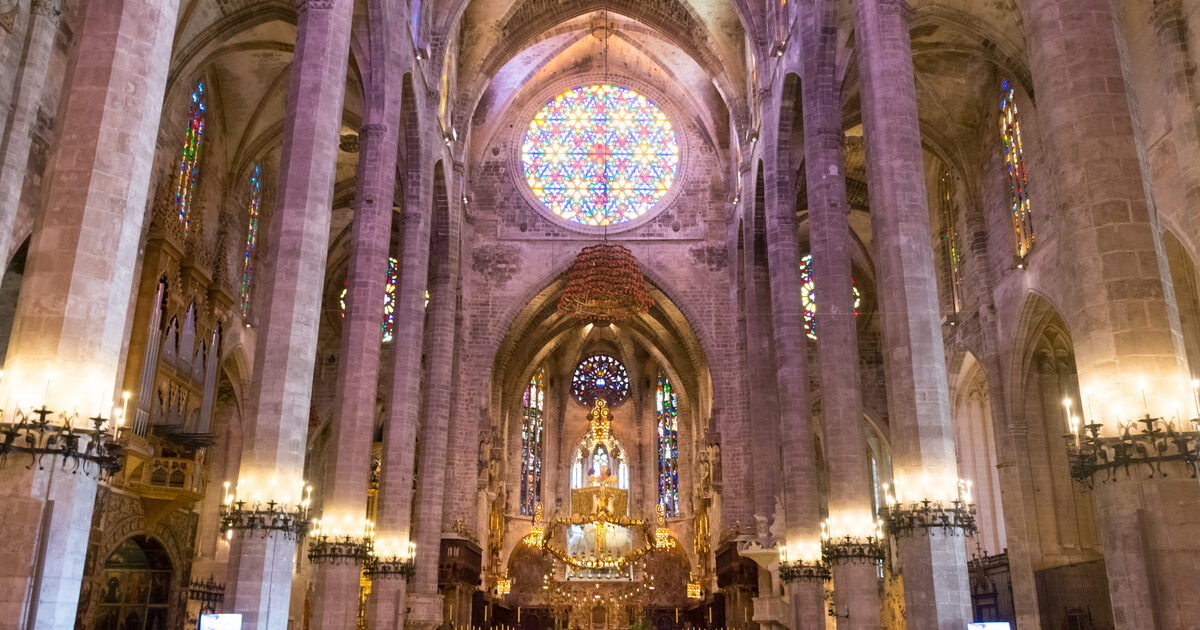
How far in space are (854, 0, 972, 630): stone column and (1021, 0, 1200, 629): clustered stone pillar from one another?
3.35m

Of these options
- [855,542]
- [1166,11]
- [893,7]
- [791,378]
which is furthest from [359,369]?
[1166,11]

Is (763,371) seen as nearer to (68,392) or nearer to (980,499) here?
(980,499)

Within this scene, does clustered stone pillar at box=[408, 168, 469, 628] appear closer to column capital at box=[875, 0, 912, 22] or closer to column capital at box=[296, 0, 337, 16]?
column capital at box=[296, 0, 337, 16]

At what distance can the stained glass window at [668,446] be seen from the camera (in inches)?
1701

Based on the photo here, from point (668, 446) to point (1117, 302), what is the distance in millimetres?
36304

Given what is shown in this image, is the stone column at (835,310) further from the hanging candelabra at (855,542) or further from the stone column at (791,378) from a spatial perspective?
the stone column at (791,378)

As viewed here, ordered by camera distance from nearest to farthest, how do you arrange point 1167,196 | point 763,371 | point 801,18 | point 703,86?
point 1167,196
point 801,18
point 763,371
point 703,86

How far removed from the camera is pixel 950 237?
25.3 meters

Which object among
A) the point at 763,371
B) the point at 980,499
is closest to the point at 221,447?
the point at 763,371

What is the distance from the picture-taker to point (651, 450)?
4447cm

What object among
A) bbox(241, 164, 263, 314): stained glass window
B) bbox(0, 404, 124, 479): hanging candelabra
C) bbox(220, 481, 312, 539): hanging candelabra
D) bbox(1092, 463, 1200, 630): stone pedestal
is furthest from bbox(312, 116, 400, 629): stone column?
bbox(1092, 463, 1200, 630): stone pedestal

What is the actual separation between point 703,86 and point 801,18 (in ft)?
47.8

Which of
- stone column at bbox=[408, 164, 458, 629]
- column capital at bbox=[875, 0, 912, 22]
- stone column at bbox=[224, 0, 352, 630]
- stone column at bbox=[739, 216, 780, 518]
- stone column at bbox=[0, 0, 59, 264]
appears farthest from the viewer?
stone column at bbox=[739, 216, 780, 518]

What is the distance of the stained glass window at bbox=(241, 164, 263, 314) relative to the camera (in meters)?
25.3
